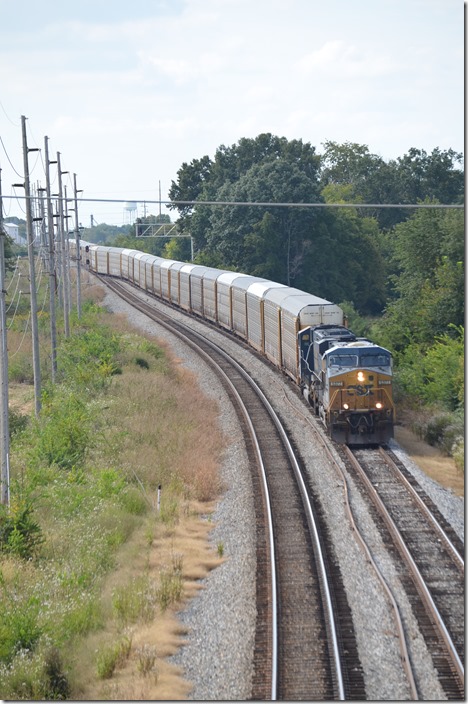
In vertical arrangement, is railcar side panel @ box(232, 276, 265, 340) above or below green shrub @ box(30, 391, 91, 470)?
above

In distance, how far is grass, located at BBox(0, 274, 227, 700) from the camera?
13.0 metres

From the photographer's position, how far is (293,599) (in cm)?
1528

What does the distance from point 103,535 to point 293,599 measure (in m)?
4.63

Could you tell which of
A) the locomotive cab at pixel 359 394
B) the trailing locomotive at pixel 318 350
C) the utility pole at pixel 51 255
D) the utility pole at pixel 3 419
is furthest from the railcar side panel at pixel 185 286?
the utility pole at pixel 3 419

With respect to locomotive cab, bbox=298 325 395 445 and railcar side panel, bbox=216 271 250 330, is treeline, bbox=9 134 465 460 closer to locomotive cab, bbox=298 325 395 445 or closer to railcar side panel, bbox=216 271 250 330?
locomotive cab, bbox=298 325 395 445

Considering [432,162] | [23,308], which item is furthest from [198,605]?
[432,162]

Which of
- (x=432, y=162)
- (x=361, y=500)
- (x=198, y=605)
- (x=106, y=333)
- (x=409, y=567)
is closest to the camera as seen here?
(x=198, y=605)

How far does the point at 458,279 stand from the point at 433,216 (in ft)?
25.7

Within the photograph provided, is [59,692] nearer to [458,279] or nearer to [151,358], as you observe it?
[151,358]

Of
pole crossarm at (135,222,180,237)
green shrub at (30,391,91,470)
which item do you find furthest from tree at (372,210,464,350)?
pole crossarm at (135,222,180,237)

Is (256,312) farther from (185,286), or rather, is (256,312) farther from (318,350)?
(185,286)

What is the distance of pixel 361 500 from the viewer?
20484mm

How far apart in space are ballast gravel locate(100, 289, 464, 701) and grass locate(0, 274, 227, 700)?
17.8 inches

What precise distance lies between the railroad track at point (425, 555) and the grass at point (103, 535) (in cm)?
398
